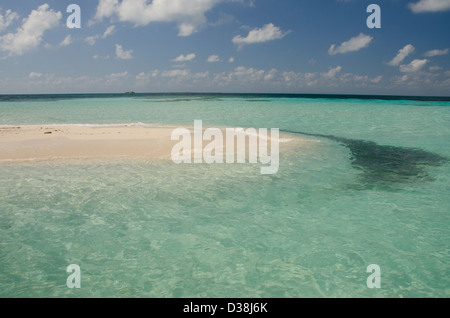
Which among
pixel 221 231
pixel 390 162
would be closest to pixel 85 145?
pixel 221 231

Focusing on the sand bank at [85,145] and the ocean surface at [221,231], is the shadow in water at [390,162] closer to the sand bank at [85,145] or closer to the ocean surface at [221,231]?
the ocean surface at [221,231]

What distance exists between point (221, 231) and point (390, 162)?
22.9 feet

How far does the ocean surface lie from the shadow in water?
0.10 meters

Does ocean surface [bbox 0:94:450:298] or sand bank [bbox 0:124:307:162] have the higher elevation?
sand bank [bbox 0:124:307:162]

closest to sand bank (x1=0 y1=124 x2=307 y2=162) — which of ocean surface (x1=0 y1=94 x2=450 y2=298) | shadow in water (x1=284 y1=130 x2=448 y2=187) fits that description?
ocean surface (x1=0 y1=94 x2=450 y2=298)

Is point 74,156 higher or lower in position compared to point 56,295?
higher

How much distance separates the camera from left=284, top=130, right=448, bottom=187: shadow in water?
7.26 m

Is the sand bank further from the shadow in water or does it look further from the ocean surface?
the shadow in water

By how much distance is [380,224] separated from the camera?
4.70 meters

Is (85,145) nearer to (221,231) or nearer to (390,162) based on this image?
(221,231)

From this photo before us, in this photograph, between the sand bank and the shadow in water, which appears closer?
the shadow in water

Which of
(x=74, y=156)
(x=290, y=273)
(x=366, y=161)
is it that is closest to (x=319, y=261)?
(x=290, y=273)

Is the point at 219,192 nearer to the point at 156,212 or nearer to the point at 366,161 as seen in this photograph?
the point at 156,212
